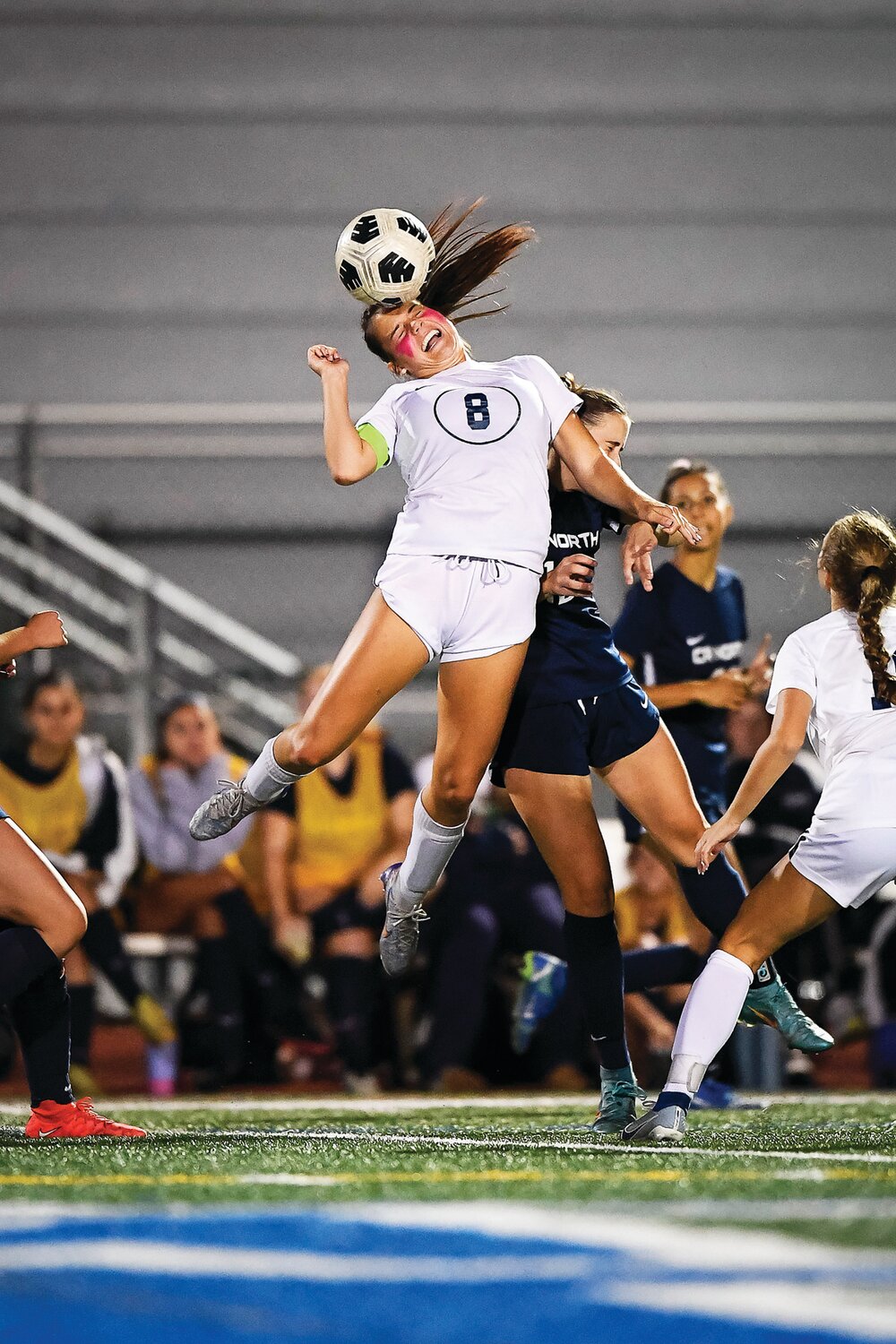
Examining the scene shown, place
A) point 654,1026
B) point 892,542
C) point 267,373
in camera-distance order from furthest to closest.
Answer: point 267,373 < point 654,1026 < point 892,542

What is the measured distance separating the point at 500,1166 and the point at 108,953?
12.9 ft

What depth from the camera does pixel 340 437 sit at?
4.45 metres

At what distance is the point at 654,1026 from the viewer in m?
7.34

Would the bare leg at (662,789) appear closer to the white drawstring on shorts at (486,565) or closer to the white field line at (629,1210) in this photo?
the white drawstring on shorts at (486,565)

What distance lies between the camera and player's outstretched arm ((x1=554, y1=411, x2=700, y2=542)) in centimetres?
457

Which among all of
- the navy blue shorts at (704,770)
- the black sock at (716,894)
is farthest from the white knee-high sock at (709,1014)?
the navy blue shorts at (704,770)

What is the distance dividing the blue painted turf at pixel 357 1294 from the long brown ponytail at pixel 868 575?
1.88m

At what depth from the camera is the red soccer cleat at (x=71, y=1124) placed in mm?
4699

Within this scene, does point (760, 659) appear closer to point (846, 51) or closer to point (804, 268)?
point (804, 268)

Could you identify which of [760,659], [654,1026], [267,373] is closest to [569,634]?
[760,659]

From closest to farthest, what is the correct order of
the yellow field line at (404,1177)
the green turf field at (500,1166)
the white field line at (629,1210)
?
1. the white field line at (629,1210)
2. the green turf field at (500,1166)
3. the yellow field line at (404,1177)

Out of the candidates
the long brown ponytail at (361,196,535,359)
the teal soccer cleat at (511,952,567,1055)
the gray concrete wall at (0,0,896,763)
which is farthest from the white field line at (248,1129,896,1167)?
the gray concrete wall at (0,0,896,763)

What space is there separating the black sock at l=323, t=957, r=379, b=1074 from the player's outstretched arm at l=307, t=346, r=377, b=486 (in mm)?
3420

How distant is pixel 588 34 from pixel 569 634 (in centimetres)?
731
